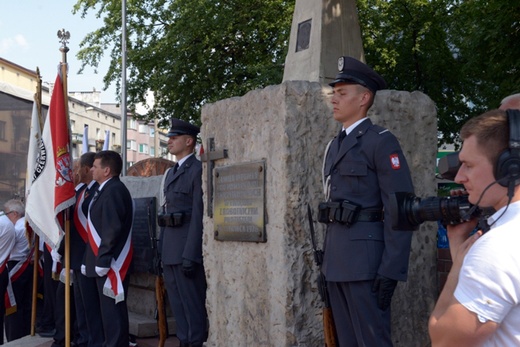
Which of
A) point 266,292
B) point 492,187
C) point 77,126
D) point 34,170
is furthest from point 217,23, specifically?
point 77,126

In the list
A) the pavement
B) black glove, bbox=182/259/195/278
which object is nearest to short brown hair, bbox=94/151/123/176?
black glove, bbox=182/259/195/278

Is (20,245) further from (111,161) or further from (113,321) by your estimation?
(113,321)

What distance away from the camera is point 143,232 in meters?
7.61

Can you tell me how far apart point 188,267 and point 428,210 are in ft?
12.6

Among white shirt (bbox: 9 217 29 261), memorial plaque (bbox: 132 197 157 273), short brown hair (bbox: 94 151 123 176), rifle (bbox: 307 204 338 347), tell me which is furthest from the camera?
white shirt (bbox: 9 217 29 261)

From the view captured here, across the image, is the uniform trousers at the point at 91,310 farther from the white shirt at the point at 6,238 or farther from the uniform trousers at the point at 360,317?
the uniform trousers at the point at 360,317

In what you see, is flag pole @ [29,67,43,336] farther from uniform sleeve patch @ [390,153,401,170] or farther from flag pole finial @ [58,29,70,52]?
uniform sleeve patch @ [390,153,401,170]

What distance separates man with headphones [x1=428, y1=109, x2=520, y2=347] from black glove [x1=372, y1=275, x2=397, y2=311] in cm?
181

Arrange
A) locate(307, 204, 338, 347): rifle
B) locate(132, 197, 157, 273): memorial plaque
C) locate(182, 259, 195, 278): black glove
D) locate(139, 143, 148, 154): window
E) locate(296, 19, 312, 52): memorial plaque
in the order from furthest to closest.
Answer: locate(139, 143, 148, 154): window
locate(132, 197, 157, 273): memorial plaque
locate(182, 259, 195, 278): black glove
locate(296, 19, 312, 52): memorial plaque
locate(307, 204, 338, 347): rifle

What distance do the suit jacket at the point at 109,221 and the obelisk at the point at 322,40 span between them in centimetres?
194

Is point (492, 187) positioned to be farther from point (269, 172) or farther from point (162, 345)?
point (162, 345)

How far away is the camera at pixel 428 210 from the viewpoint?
2018mm

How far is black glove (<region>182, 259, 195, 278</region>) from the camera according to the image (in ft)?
19.2

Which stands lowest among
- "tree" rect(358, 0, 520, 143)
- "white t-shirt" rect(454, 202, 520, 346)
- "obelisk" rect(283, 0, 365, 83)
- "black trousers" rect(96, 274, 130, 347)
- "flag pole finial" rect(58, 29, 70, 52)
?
"black trousers" rect(96, 274, 130, 347)
